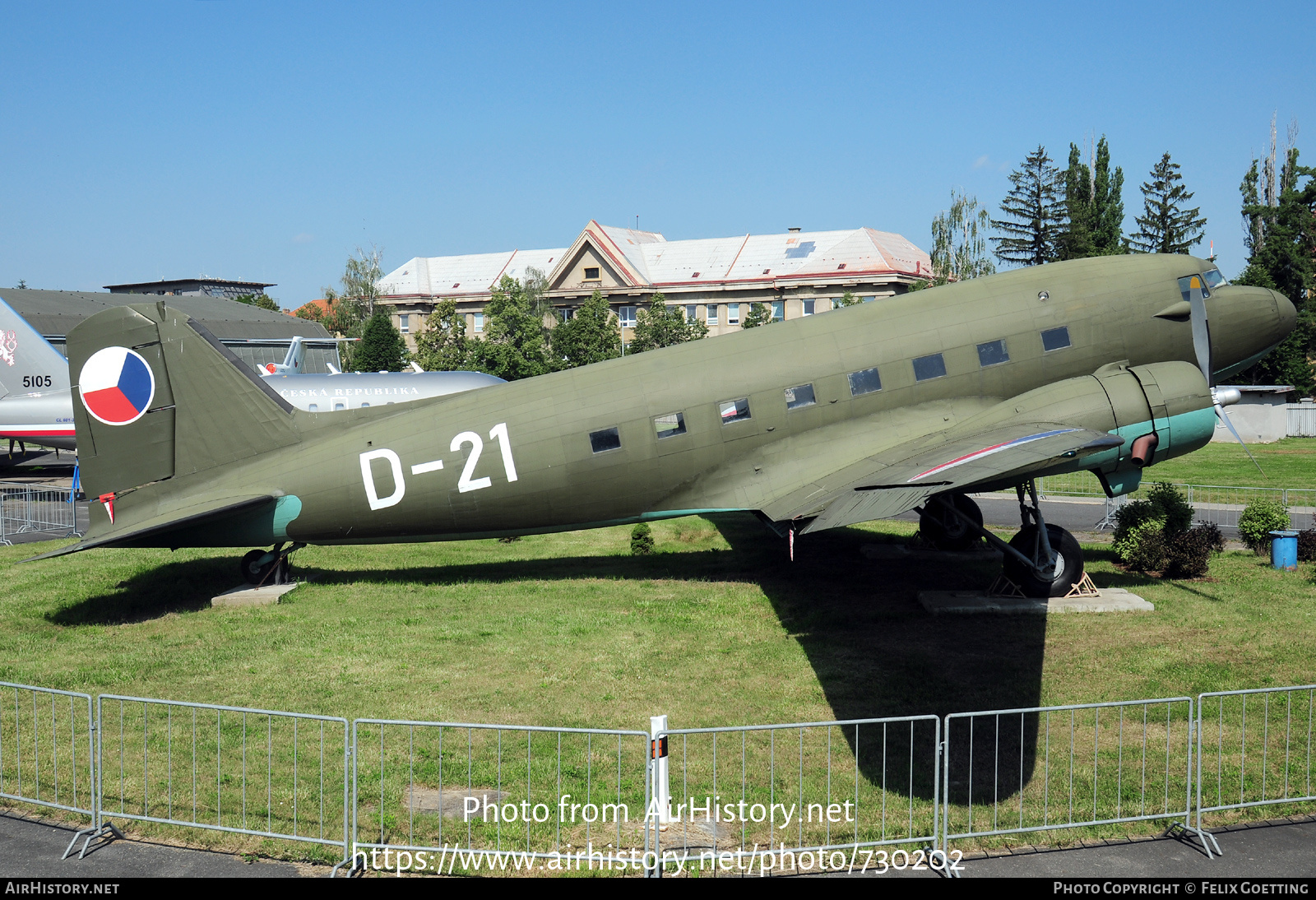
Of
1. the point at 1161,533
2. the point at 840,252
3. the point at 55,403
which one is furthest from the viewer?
the point at 840,252

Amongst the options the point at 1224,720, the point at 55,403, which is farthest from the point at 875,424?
the point at 55,403

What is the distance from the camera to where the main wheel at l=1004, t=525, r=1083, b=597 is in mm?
18672

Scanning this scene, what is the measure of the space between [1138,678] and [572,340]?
73.0 metres

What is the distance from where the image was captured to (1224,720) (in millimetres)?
12945

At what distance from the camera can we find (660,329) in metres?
88.8

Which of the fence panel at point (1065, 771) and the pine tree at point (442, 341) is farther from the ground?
the pine tree at point (442, 341)

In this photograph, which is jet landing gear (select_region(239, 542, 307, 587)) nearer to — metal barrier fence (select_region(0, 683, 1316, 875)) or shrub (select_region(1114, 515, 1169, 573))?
metal barrier fence (select_region(0, 683, 1316, 875))

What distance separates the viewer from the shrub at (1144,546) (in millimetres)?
21125

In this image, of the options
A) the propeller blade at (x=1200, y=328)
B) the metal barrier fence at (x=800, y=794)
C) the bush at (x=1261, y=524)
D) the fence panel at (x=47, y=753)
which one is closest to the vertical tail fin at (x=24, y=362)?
the fence panel at (x=47, y=753)

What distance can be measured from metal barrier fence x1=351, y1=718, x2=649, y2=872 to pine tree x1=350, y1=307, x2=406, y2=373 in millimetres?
87079

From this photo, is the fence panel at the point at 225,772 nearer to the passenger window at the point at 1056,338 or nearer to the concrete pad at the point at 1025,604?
the concrete pad at the point at 1025,604

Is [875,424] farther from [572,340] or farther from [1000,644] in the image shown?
[572,340]

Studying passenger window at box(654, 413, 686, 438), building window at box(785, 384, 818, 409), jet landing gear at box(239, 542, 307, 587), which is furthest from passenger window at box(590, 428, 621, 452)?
jet landing gear at box(239, 542, 307, 587)

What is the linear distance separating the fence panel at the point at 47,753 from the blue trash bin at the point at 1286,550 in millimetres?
23758
